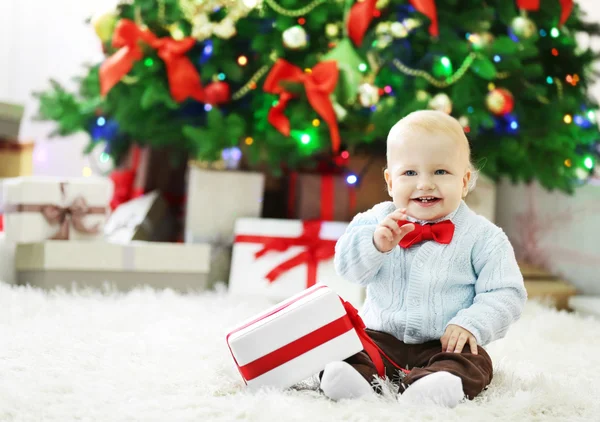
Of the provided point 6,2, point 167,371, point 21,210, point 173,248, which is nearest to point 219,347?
point 167,371

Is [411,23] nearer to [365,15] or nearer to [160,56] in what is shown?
[365,15]

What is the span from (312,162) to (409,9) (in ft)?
1.60

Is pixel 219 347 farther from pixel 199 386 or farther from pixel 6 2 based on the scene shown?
pixel 6 2

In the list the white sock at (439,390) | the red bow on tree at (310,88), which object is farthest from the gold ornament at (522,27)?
the white sock at (439,390)

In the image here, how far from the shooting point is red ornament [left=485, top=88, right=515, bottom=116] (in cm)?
185

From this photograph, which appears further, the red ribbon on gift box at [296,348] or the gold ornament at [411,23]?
the gold ornament at [411,23]

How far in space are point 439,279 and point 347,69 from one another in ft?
→ 2.73

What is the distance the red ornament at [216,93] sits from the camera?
191cm

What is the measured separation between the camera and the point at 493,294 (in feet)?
3.49

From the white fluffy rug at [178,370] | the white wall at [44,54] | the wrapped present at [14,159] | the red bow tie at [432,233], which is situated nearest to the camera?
the white fluffy rug at [178,370]

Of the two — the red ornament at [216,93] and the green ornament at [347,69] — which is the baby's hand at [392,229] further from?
the red ornament at [216,93]

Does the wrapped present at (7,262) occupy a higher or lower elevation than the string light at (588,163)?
lower

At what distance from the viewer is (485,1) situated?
197 centimetres

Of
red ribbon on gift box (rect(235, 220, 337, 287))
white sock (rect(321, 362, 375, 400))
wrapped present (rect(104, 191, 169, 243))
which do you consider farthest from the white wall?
white sock (rect(321, 362, 375, 400))
